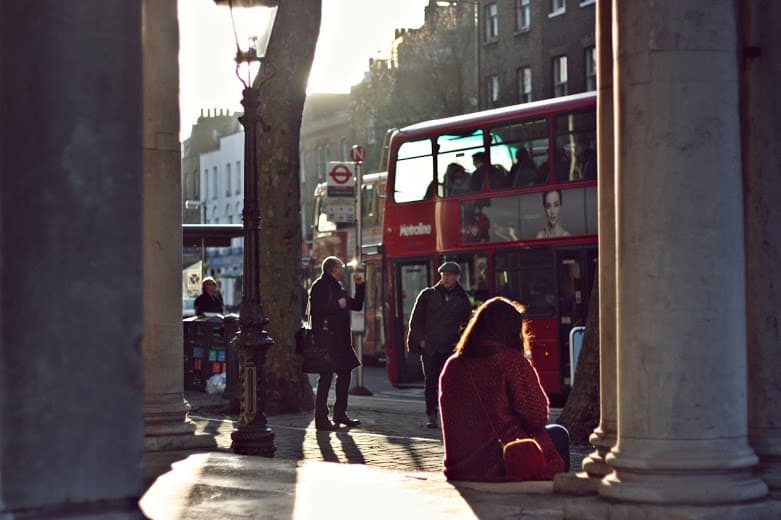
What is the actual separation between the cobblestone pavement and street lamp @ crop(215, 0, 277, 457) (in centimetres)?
71

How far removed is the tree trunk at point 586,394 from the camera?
13766 millimetres

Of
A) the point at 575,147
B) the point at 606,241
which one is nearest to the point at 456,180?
the point at 575,147

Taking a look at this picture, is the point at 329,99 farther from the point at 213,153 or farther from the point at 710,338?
the point at 710,338

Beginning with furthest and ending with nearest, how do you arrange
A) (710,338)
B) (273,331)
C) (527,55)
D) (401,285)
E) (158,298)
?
(527,55) → (401,285) → (273,331) → (158,298) → (710,338)

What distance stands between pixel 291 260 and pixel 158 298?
23.3 ft

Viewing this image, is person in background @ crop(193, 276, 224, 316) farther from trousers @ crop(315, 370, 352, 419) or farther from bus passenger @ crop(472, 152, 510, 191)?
trousers @ crop(315, 370, 352, 419)

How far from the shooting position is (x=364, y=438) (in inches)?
608

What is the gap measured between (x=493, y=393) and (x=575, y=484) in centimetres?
67

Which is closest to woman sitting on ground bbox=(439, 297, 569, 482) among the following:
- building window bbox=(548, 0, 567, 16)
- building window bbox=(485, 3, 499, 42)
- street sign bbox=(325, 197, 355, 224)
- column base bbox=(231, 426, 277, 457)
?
column base bbox=(231, 426, 277, 457)

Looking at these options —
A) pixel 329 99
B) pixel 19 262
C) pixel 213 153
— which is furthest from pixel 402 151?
pixel 213 153

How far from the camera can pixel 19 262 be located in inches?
186

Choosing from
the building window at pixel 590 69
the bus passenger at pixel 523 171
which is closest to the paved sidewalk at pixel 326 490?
the bus passenger at pixel 523 171

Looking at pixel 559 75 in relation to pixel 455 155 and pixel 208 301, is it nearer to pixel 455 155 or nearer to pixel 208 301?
pixel 208 301

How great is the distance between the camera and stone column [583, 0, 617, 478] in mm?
8641
